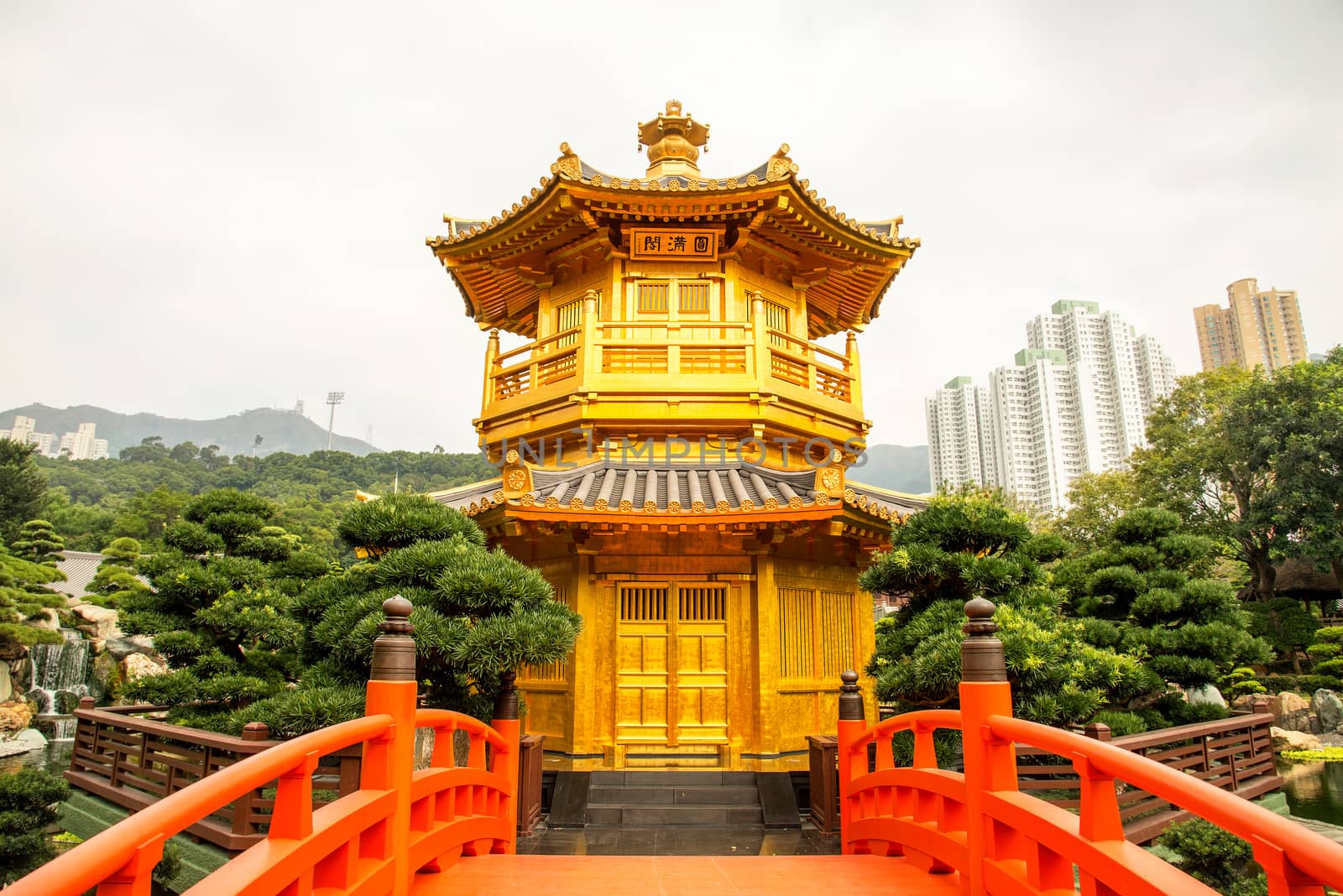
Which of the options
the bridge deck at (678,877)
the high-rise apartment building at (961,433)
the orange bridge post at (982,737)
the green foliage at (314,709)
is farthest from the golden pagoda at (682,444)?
the high-rise apartment building at (961,433)

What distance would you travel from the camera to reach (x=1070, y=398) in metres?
55.7

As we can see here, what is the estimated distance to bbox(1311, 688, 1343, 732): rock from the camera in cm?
1916

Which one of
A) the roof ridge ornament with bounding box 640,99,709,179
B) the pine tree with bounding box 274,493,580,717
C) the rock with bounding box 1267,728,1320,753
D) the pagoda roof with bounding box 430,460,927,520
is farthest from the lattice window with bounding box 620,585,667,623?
the rock with bounding box 1267,728,1320,753

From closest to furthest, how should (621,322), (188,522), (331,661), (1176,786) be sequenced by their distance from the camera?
(1176,786)
(331,661)
(188,522)
(621,322)

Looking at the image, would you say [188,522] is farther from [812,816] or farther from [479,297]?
[812,816]

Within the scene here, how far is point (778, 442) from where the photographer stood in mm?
10523

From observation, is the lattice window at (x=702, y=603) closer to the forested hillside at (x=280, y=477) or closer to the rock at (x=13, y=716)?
the rock at (x=13, y=716)

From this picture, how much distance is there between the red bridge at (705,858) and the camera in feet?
6.65

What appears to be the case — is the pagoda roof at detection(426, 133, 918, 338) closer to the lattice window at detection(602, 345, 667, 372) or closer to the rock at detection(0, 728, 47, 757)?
the lattice window at detection(602, 345, 667, 372)

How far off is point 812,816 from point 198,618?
6.87 m

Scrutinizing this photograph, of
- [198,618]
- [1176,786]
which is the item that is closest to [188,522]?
[198,618]

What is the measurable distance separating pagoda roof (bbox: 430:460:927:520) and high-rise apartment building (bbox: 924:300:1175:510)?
43761 millimetres

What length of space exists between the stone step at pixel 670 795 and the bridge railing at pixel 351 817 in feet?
7.90

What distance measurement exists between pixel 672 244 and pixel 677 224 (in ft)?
1.02
